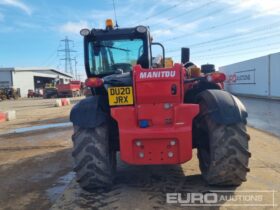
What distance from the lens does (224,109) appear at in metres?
5.15

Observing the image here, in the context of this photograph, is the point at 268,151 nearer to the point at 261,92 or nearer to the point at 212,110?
the point at 212,110

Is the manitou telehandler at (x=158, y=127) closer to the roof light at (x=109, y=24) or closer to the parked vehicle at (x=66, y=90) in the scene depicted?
the roof light at (x=109, y=24)

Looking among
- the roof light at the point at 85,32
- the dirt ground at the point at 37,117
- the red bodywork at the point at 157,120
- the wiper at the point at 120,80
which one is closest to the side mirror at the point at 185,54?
the roof light at the point at 85,32

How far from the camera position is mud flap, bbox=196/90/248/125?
16.7 feet

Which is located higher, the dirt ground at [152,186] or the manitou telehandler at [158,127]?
the manitou telehandler at [158,127]

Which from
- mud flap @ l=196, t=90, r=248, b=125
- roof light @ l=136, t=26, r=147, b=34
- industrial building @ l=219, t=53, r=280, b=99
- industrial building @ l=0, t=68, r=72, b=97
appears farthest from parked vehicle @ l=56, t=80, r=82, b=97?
mud flap @ l=196, t=90, r=248, b=125

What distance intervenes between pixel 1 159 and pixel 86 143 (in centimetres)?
409

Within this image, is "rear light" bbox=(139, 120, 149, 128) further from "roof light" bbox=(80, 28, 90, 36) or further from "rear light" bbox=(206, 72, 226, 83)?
"roof light" bbox=(80, 28, 90, 36)

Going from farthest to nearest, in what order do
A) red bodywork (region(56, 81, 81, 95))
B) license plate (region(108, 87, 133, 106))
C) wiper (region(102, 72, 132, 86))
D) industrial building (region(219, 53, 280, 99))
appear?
red bodywork (region(56, 81, 81, 95)), industrial building (region(219, 53, 280, 99)), wiper (region(102, 72, 132, 86)), license plate (region(108, 87, 133, 106))

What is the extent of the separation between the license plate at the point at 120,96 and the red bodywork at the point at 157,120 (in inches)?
3.7

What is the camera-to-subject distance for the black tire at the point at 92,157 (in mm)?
5289

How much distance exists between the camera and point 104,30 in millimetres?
7395

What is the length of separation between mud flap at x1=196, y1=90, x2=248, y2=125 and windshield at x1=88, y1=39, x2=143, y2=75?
8.30 feet

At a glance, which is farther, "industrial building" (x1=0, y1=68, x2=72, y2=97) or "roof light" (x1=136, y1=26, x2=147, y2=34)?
"industrial building" (x1=0, y1=68, x2=72, y2=97)
